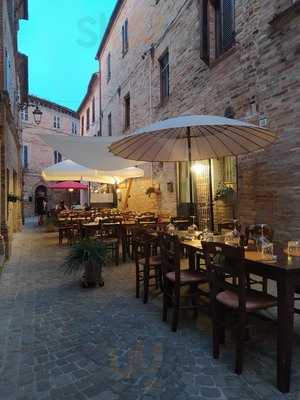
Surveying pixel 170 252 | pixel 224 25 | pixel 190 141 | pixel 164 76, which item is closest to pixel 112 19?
pixel 164 76

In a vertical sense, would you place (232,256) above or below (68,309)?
above

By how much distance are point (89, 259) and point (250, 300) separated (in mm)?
2951

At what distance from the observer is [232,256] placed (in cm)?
279

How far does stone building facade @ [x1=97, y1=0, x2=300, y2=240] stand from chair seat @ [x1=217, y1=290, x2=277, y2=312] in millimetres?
3007

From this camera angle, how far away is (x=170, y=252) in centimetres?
390

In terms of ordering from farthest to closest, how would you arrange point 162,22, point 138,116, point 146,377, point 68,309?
point 138,116 → point 162,22 → point 68,309 → point 146,377

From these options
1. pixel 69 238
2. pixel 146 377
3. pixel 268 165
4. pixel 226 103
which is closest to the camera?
pixel 146 377

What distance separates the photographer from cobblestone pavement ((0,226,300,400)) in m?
2.54

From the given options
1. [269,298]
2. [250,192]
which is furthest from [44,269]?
[269,298]

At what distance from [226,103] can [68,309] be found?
18.6ft

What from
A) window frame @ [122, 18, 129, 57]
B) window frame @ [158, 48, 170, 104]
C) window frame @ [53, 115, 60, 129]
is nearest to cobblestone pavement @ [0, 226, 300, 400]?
window frame @ [158, 48, 170, 104]

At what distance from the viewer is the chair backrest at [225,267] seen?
2.75 m

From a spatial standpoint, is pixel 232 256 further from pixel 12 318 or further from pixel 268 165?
pixel 268 165

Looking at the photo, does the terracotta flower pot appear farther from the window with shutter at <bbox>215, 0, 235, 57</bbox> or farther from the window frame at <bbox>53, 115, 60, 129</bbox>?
the window frame at <bbox>53, 115, 60, 129</bbox>
